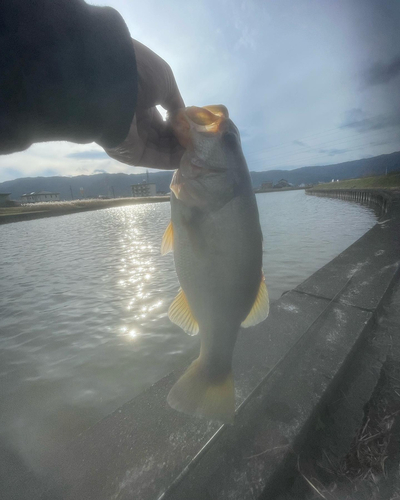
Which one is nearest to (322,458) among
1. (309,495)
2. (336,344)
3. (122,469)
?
(309,495)

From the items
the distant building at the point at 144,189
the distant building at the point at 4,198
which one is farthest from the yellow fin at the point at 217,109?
the distant building at the point at 144,189

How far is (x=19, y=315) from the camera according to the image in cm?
621

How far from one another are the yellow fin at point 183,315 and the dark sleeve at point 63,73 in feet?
4.32

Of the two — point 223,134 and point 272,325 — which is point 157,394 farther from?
point 223,134

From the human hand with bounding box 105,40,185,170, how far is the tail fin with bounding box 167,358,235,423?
5.51 feet

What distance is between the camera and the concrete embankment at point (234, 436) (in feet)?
5.20

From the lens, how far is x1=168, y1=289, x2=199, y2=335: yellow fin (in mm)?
2174

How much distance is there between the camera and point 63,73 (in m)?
1.40

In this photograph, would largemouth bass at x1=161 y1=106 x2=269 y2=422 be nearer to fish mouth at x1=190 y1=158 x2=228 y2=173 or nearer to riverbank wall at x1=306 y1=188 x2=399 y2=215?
fish mouth at x1=190 y1=158 x2=228 y2=173

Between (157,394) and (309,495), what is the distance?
4.30 feet

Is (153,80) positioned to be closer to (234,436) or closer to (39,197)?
(234,436)

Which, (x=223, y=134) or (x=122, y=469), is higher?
(x=223, y=134)

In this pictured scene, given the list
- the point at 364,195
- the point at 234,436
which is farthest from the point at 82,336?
the point at 364,195

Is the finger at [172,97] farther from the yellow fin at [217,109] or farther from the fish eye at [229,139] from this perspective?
the fish eye at [229,139]
